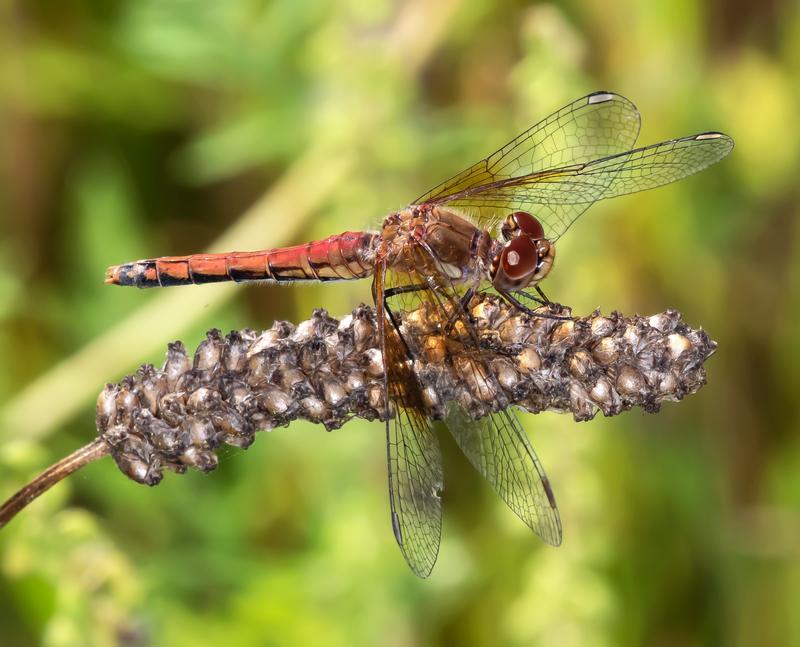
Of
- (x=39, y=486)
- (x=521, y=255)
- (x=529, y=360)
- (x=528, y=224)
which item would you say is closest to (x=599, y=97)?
(x=528, y=224)

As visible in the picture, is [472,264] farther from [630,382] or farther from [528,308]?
[630,382]

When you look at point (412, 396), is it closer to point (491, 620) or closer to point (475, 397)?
point (475, 397)

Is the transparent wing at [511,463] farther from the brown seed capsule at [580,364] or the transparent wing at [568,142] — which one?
the transparent wing at [568,142]

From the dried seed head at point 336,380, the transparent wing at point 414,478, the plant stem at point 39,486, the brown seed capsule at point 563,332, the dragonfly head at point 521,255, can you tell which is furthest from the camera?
the dragonfly head at point 521,255

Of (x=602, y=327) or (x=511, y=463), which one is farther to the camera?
(x=511, y=463)

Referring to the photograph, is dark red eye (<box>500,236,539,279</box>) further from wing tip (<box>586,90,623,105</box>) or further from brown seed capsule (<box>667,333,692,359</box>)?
brown seed capsule (<box>667,333,692,359</box>)

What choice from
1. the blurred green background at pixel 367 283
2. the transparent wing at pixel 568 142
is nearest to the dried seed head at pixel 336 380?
the blurred green background at pixel 367 283
